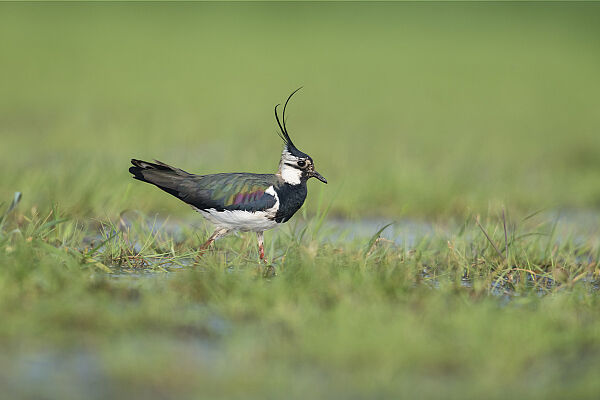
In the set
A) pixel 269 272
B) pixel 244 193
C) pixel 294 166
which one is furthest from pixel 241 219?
pixel 294 166

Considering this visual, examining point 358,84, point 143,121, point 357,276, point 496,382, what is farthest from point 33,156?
point 358,84

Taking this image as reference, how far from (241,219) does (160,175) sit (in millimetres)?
717

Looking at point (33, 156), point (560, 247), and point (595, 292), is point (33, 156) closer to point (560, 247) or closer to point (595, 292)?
point (560, 247)

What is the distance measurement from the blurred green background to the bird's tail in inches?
25.0

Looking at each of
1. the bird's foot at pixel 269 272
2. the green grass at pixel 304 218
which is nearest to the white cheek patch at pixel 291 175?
the green grass at pixel 304 218

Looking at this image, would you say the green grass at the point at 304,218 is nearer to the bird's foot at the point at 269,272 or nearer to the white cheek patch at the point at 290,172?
the bird's foot at the point at 269,272

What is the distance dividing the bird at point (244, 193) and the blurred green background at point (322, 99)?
0.88 m

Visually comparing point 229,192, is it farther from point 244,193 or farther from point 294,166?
point 294,166

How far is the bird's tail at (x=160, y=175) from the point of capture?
612 centimetres

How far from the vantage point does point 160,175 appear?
6.16m

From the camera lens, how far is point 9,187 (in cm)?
781

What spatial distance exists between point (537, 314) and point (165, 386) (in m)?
2.01

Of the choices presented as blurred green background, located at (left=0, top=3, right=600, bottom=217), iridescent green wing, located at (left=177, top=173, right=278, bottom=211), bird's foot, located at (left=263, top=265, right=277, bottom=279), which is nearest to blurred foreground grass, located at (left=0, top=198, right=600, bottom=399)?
bird's foot, located at (left=263, top=265, right=277, bottom=279)

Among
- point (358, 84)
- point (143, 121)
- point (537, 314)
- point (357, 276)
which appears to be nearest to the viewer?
point (537, 314)
